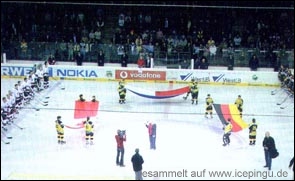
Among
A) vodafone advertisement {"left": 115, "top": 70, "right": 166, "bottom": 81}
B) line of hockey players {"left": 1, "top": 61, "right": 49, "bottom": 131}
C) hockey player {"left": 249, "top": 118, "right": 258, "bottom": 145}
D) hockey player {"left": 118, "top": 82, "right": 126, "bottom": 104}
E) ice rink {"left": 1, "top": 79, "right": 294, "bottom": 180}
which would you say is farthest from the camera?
vodafone advertisement {"left": 115, "top": 70, "right": 166, "bottom": 81}

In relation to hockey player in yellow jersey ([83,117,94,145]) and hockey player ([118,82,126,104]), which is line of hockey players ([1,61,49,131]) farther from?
hockey player ([118,82,126,104])

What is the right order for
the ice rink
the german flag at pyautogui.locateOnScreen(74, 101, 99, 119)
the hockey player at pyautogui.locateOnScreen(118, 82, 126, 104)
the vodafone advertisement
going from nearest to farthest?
the ice rink → the german flag at pyautogui.locateOnScreen(74, 101, 99, 119) → the hockey player at pyautogui.locateOnScreen(118, 82, 126, 104) → the vodafone advertisement

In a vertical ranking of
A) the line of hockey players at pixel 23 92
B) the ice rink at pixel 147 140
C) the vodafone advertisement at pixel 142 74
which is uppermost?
the vodafone advertisement at pixel 142 74

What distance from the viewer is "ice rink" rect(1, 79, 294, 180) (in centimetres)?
784

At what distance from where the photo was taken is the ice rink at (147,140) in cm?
784

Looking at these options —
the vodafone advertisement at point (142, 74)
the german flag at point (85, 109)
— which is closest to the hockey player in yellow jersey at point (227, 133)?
the german flag at point (85, 109)

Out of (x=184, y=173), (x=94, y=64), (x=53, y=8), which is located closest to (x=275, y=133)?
(x=184, y=173)

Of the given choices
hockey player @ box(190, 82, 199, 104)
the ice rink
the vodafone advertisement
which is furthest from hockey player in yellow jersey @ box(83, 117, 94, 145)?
the vodafone advertisement

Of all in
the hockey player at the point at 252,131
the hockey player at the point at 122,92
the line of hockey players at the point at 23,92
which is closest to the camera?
the hockey player at the point at 252,131

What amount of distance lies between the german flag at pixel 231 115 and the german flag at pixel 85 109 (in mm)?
2273

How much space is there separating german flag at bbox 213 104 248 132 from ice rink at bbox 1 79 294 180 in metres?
0.12

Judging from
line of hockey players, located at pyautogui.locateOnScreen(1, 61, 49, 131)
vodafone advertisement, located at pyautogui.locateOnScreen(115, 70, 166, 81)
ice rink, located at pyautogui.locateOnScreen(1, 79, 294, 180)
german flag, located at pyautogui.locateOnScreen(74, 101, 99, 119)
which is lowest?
ice rink, located at pyautogui.locateOnScreen(1, 79, 294, 180)

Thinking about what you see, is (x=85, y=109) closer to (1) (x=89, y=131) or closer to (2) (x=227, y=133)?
(1) (x=89, y=131)

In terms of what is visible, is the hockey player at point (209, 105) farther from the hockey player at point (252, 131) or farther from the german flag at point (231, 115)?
the hockey player at point (252, 131)
